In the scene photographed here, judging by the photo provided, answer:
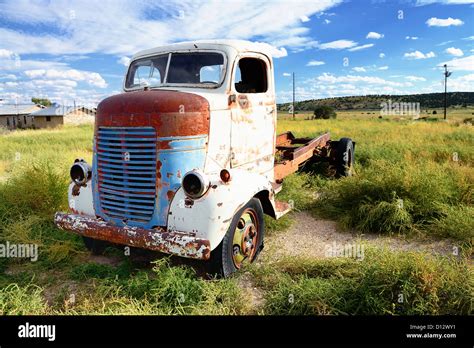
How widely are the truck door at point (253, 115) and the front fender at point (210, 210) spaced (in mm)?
746

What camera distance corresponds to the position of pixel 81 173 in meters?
4.02

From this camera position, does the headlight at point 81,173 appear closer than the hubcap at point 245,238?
No

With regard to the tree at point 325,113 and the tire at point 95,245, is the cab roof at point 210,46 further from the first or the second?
the tree at point 325,113

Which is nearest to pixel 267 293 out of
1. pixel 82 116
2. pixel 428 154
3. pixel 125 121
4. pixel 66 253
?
pixel 125 121

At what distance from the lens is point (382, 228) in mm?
5109

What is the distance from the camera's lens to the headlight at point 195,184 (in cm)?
326

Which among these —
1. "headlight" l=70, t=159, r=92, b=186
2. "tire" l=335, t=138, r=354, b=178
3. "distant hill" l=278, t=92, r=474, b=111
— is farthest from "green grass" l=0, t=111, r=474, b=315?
"distant hill" l=278, t=92, r=474, b=111

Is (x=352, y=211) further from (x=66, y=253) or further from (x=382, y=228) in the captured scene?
(x=66, y=253)

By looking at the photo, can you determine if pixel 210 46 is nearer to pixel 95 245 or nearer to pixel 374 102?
pixel 95 245

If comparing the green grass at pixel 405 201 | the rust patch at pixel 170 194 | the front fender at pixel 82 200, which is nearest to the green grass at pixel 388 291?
the rust patch at pixel 170 194

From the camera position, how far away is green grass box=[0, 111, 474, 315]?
2.95 meters

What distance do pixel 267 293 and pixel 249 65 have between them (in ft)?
9.27

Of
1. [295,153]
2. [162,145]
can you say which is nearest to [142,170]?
[162,145]

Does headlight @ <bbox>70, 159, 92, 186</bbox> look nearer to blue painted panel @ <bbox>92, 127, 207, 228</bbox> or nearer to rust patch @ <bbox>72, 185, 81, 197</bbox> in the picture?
rust patch @ <bbox>72, 185, 81, 197</bbox>
